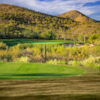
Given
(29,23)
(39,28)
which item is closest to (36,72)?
(39,28)

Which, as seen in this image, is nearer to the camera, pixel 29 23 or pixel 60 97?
pixel 60 97

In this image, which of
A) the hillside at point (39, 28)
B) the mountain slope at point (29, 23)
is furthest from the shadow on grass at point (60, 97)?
the mountain slope at point (29, 23)

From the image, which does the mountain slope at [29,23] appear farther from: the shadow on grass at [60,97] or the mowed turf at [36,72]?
the shadow on grass at [60,97]

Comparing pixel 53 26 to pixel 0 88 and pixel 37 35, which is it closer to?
pixel 37 35

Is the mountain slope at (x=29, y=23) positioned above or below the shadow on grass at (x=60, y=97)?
above

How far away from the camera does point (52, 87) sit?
182 inches

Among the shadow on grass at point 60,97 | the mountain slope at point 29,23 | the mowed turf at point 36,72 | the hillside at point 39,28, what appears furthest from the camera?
the mountain slope at point 29,23

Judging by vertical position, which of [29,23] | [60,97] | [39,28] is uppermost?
[29,23]

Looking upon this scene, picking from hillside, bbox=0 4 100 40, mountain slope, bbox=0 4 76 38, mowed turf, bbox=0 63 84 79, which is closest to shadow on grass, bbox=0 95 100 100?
mowed turf, bbox=0 63 84 79

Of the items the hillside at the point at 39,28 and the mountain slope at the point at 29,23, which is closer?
the hillside at the point at 39,28

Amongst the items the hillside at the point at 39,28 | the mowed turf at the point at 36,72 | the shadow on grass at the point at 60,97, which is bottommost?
the shadow on grass at the point at 60,97

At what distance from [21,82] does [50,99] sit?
1.51m

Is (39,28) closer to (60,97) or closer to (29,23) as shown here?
(29,23)

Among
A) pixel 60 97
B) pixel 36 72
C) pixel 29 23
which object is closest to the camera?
pixel 60 97
